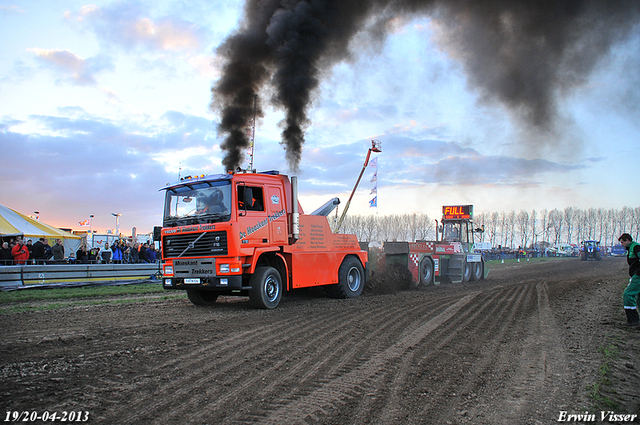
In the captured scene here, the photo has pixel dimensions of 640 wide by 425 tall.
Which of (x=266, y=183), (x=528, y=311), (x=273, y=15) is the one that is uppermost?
(x=273, y=15)

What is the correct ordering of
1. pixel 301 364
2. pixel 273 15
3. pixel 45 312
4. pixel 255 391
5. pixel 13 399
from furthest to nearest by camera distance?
1. pixel 273 15
2. pixel 45 312
3. pixel 301 364
4. pixel 255 391
5. pixel 13 399

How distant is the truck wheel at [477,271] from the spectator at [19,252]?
18319mm

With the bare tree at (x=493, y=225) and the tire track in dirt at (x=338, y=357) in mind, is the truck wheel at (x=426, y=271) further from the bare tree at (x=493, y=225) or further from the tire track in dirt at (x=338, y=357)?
the bare tree at (x=493, y=225)

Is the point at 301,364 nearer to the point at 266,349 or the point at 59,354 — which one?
the point at 266,349

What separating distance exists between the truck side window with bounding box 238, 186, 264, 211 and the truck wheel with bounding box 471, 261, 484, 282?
1362 centimetres

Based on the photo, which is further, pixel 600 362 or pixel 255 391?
pixel 600 362

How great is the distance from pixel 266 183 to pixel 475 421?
6.98 m

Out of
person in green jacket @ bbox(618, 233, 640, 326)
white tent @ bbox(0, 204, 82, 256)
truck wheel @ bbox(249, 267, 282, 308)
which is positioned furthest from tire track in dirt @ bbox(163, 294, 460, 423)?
white tent @ bbox(0, 204, 82, 256)

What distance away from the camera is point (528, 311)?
9195 mm

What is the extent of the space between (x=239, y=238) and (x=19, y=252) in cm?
1044

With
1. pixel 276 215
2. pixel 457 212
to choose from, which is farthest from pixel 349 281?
pixel 457 212

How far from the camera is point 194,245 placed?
887cm

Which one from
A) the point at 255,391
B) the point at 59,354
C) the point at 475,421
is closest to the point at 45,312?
the point at 59,354

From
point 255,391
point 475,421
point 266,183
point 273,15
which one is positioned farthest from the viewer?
point 273,15
